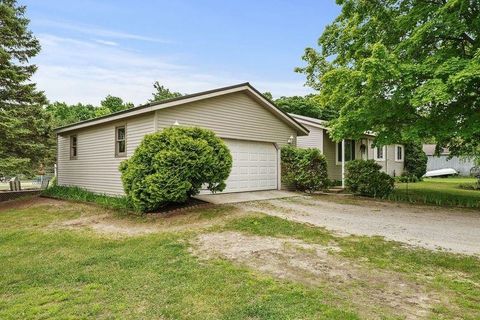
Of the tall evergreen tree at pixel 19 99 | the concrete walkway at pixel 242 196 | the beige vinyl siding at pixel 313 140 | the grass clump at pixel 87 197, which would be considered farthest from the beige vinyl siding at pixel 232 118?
the tall evergreen tree at pixel 19 99

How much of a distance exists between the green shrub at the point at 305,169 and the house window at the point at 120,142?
22.1 feet

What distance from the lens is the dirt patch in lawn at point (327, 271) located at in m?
3.60

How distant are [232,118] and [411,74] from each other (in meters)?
6.32

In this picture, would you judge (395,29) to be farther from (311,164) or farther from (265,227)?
(265,227)

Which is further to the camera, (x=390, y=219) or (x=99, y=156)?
(x=99, y=156)

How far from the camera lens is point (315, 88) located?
104 feet

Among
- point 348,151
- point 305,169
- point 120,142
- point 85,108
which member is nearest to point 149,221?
point 120,142

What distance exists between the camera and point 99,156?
13531mm

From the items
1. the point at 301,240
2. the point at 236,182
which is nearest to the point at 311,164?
the point at 236,182

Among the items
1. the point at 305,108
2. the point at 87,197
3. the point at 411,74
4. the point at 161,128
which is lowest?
the point at 87,197

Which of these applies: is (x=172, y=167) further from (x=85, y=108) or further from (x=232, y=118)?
(x=85, y=108)

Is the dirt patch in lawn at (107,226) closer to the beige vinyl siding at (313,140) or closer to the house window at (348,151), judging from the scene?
the beige vinyl siding at (313,140)

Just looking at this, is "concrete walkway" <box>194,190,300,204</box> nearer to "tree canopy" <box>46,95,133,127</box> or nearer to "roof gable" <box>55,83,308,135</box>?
"roof gable" <box>55,83,308,135</box>

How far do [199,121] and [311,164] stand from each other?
17.6 feet
